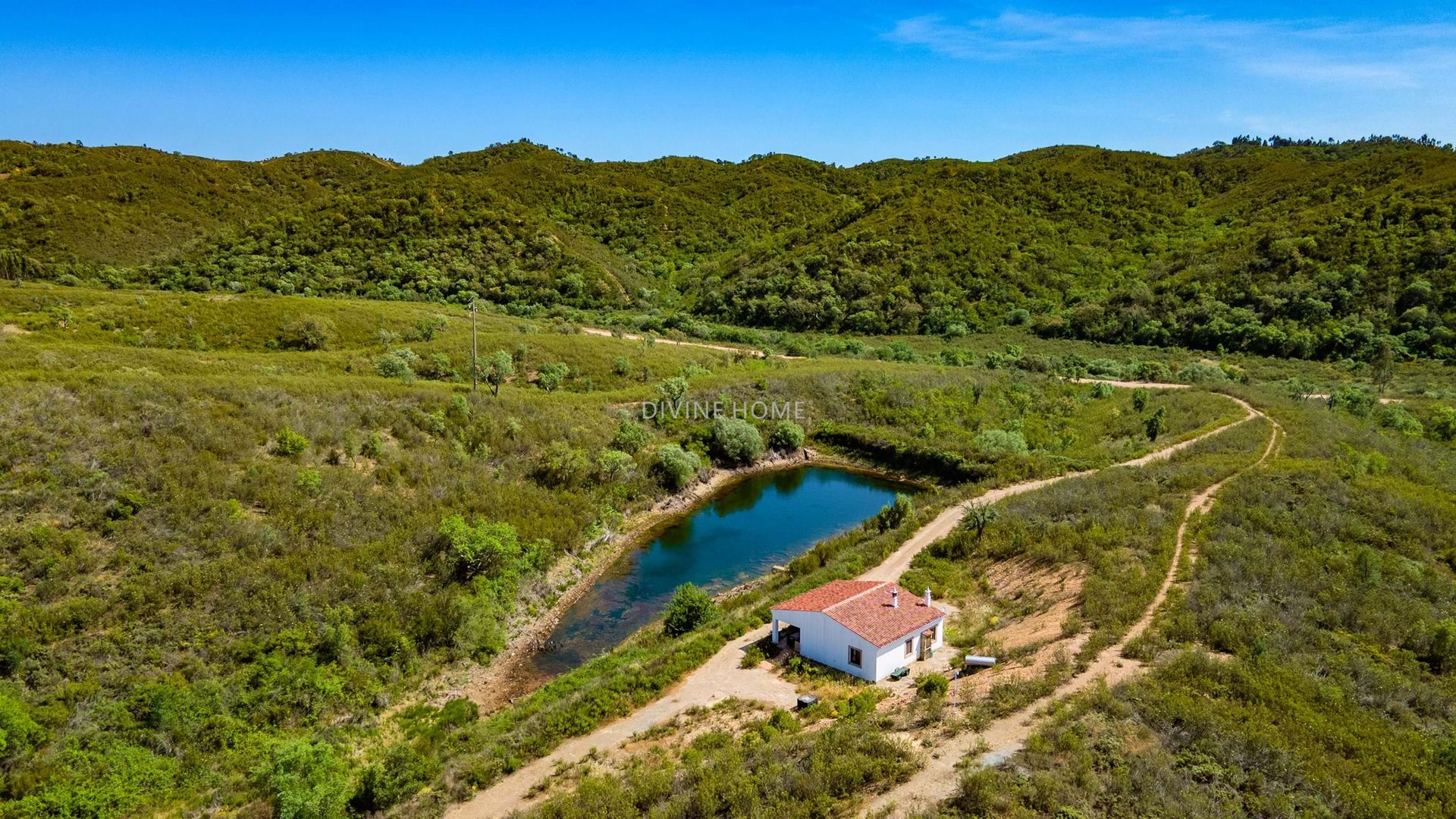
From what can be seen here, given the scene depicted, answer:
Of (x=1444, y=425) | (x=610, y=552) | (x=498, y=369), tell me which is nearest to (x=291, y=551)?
(x=610, y=552)

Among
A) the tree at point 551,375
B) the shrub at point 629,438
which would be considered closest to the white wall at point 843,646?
the shrub at point 629,438

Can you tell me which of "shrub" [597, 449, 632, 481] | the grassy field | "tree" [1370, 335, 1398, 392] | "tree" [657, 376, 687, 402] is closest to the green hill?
"tree" [1370, 335, 1398, 392]

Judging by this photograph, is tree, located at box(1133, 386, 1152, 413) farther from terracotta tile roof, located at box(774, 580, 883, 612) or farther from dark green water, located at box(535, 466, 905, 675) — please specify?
terracotta tile roof, located at box(774, 580, 883, 612)

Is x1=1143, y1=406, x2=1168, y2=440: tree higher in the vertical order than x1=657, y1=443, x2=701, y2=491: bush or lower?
higher

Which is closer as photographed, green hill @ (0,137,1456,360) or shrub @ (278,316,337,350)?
shrub @ (278,316,337,350)

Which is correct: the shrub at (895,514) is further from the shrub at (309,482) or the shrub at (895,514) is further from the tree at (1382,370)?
the tree at (1382,370)

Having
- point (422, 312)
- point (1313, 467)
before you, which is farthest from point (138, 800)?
point (422, 312)
